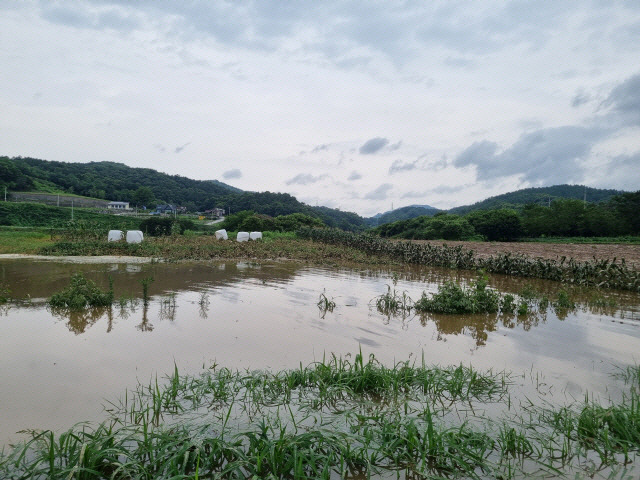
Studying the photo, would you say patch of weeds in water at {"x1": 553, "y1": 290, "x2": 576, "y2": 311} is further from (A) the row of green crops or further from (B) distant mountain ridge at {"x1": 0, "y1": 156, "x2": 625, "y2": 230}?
(B) distant mountain ridge at {"x1": 0, "y1": 156, "x2": 625, "y2": 230}

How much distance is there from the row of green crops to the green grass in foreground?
11127 mm

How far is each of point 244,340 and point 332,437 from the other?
3.60 meters

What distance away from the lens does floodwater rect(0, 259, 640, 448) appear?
4.74 metres

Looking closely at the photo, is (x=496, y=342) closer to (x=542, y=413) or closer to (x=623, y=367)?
(x=623, y=367)

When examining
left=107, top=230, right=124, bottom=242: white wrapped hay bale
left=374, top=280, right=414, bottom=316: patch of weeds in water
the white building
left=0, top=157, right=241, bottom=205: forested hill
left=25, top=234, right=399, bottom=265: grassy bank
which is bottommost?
left=374, top=280, right=414, bottom=316: patch of weeds in water

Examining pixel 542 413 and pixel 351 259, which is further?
pixel 351 259

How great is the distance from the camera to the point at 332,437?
133 inches

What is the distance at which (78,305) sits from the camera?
8.37 m

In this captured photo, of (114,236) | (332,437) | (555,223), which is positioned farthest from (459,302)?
(555,223)

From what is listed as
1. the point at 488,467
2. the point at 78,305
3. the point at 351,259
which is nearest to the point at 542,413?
the point at 488,467

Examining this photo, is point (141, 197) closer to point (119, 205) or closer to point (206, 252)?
point (119, 205)

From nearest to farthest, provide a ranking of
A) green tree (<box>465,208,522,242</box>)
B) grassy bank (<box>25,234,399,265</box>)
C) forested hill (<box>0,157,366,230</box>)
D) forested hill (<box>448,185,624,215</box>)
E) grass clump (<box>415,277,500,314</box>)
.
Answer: grass clump (<box>415,277,500,314</box>), grassy bank (<box>25,234,399,265</box>), green tree (<box>465,208,522,242</box>), forested hill (<box>0,157,366,230</box>), forested hill (<box>448,185,624,215</box>)

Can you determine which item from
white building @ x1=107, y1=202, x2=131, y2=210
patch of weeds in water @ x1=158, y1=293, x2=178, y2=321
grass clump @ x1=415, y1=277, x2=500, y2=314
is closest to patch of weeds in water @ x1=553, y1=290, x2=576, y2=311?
grass clump @ x1=415, y1=277, x2=500, y2=314

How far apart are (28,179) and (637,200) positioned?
357ft
